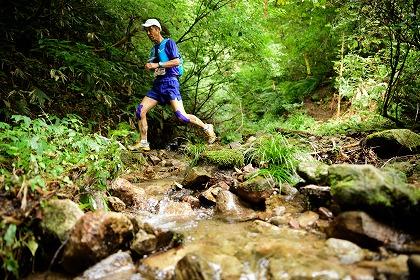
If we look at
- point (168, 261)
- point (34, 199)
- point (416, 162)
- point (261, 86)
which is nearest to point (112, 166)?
point (34, 199)

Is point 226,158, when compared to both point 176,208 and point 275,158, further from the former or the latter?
point 176,208

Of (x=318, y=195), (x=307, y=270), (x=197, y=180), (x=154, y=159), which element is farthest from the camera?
(x=154, y=159)

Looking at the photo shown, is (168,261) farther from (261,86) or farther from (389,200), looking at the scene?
(261,86)

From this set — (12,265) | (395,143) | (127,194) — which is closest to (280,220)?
(127,194)

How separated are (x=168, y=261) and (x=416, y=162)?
389cm

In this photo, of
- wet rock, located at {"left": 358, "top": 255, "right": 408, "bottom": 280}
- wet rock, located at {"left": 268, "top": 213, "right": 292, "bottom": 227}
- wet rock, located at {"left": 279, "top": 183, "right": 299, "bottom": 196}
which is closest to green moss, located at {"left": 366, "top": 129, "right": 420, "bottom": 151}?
wet rock, located at {"left": 279, "top": 183, "right": 299, "bottom": 196}

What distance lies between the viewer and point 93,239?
2.66 metres

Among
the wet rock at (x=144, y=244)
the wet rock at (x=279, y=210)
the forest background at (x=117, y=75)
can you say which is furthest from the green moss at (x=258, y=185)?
the forest background at (x=117, y=75)

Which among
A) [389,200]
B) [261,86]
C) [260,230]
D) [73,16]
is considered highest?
[73,16]

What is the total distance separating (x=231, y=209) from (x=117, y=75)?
4.33m

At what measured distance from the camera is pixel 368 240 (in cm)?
260

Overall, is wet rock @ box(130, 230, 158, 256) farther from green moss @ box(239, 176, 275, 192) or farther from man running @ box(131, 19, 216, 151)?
man running @ box(131, 19, 216, 151)

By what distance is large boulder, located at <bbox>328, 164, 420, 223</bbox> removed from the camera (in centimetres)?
263

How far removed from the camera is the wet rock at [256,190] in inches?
164
